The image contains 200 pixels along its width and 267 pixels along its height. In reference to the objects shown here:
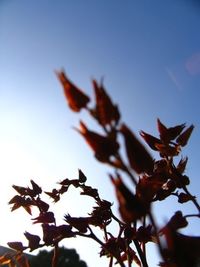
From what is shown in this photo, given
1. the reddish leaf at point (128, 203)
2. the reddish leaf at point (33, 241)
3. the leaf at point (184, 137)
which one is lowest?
the reddish leaf at point (128, 203)

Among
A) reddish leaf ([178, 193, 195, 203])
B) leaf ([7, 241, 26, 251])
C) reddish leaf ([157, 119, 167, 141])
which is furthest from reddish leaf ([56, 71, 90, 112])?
leaf ([7, 241, 26, 251])

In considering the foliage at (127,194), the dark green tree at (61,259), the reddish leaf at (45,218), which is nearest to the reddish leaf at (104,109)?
the foliage at (127,194)

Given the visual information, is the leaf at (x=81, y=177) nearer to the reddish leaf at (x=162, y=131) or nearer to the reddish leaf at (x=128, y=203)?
the reddish leaf at (x=162, y=131)

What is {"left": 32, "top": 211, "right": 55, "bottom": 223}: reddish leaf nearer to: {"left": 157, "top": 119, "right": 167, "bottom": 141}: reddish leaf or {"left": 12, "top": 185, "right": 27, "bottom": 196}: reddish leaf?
{"left": 12, "top": 185, "right": 27, "bottom": 196}: reddish leaf

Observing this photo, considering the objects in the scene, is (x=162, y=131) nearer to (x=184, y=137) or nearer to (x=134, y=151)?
(x=184, y=137)

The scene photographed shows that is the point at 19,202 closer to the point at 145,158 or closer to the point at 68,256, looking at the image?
the point at 145,158

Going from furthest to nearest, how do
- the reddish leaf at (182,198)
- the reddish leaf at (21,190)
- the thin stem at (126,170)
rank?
the reddish leaf at (21,190) < the reddish leaf at (182,198) < the thin stem at (126,170)

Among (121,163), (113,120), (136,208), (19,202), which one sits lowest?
(136,208)

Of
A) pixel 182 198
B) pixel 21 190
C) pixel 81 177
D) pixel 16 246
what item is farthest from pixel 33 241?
pixel 182 198

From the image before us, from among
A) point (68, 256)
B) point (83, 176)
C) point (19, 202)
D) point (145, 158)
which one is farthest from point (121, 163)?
point (68, 256)

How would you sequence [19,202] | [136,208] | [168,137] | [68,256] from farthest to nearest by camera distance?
[68,256], [19,202], [168,137], [136,208]

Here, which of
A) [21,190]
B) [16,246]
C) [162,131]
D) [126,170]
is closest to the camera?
[126,170]
